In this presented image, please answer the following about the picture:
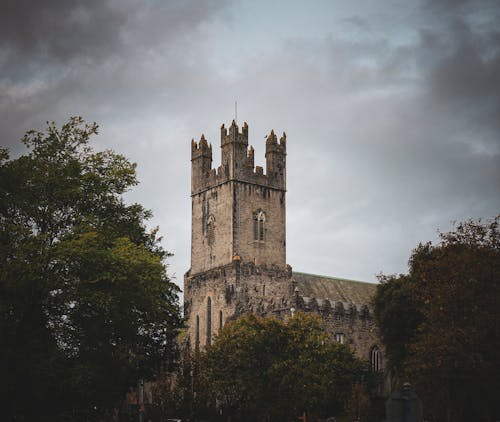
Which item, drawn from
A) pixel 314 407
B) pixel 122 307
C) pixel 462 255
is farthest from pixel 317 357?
pixel 122 307

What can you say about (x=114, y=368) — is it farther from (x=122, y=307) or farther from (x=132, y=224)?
(x=132, y=224)

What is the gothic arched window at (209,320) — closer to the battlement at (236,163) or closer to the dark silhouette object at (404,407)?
the battlement at (236,163)

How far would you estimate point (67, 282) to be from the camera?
35.0 metres

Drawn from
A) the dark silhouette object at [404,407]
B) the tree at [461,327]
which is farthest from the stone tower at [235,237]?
the dark silhouette object at [404,407]

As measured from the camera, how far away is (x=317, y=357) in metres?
62.0

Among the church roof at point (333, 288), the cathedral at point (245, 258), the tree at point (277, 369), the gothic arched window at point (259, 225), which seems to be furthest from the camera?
the church roof at point (333, 288)

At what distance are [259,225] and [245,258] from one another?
426 cm

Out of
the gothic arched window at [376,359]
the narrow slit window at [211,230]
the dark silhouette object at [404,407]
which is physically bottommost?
the dark silhouette object at [404,407]

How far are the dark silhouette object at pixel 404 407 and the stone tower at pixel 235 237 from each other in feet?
218

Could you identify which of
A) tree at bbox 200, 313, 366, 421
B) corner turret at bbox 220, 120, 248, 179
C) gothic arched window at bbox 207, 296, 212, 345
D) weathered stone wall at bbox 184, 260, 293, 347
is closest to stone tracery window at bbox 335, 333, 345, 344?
weathered stone wall at bbox 184, 260, 293, 347

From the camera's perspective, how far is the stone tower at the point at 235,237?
8150 cm

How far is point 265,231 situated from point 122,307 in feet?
166

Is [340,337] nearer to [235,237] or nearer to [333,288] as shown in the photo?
[333,288]

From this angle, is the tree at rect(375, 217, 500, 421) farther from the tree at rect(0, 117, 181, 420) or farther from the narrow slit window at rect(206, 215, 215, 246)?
the narrow slit window at rect(206, 215, 215, 246)
